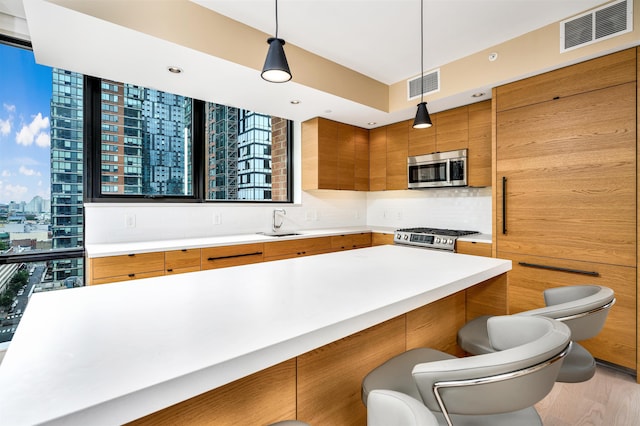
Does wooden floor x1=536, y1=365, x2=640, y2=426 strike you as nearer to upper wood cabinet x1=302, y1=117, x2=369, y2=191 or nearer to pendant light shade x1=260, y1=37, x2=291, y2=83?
pendant light shade x1=260, y1=37, x2=291, y2=83

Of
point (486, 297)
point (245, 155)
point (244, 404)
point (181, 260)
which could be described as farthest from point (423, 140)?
point (244, 404)

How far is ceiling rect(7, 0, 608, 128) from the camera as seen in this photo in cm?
205

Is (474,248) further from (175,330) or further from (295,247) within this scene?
(175,330)

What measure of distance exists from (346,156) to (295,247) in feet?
5.17

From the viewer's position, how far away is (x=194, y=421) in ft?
2.61

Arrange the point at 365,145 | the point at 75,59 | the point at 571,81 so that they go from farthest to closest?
the point at 365,145 < the point at 571,81 < the point at 75,59

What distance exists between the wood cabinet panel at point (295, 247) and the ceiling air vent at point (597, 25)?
9.17 ft

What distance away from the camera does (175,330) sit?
83 cm

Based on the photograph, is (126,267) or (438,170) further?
(438,170)

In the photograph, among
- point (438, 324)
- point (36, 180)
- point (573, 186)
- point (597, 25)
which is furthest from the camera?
point (36, 180)

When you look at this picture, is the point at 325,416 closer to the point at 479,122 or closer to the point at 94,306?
the point at 94,306

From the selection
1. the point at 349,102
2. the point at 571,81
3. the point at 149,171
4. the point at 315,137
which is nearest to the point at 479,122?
the point at 571,81

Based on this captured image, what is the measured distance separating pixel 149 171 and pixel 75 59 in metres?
Answer: 1.11

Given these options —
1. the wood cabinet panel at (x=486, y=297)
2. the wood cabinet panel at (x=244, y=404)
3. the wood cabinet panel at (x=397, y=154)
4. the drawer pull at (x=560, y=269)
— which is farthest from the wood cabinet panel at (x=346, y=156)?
the wood cabinet panel at (x=244, y=404)
